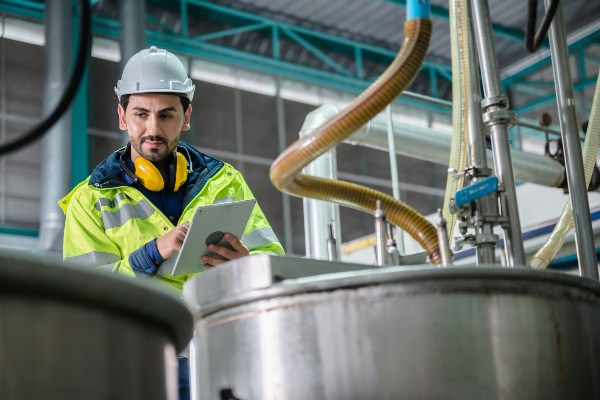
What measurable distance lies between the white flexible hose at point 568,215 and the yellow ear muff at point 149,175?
82cm

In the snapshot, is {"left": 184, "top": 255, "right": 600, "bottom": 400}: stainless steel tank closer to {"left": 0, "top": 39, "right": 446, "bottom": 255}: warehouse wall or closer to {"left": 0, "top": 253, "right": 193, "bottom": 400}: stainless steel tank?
{"left": 0, "top": 253, "right": 193, "bottom": 400}: stainless steel tank

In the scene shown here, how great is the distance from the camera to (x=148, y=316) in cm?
65

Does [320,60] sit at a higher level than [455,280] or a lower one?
higher

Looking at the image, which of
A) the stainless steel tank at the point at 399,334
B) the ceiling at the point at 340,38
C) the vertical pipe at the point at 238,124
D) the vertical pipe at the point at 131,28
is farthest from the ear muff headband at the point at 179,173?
the vertical pipe at the point at 238,124

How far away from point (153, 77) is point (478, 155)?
959mm

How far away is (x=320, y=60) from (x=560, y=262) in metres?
4.70

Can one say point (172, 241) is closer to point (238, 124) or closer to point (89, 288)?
point (89, 288)

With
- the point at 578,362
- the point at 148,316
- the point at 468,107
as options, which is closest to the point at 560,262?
the point at 468,107

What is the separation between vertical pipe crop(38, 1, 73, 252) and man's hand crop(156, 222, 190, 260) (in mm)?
3404

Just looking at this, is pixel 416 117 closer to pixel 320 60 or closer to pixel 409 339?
pixel 320 60

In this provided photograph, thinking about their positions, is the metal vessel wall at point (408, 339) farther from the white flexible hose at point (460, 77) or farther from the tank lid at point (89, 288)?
the white flexible hose at point (460, 77)

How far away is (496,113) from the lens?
1345 mm

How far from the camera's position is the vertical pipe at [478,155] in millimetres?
1210

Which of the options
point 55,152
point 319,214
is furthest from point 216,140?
point 319,214
